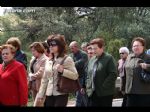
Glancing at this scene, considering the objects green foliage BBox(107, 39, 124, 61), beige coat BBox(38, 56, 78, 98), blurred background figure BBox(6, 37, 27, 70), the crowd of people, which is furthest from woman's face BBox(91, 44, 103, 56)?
green foliage BBox(107, 39, 124, 61)

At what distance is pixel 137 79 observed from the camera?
5.65 m

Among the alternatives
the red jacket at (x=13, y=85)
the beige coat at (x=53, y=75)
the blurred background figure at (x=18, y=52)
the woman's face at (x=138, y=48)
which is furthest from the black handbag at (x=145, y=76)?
the blurred background figure at (x=18, y=52)

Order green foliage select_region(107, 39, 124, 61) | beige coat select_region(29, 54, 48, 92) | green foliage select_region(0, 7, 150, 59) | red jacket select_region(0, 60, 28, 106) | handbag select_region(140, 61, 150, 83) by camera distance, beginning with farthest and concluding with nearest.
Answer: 1. green foliage select_region(0, 7, 150, 59)
2. green foliage select_region(107, 39, 124, 61)
3. beige coat select_region(29, 54, 48, 92)
4. handbag select_region(140, 61, 150, 83)
5. red jacket select_region(0, 60, 28, 106)

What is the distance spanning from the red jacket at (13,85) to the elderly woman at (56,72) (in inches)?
17.4

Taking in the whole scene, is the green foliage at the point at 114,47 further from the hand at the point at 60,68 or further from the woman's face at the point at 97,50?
the hand at the point at 60,68

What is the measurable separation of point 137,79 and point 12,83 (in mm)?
1664

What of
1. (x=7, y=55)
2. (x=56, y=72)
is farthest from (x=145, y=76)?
(x=7, y=55)

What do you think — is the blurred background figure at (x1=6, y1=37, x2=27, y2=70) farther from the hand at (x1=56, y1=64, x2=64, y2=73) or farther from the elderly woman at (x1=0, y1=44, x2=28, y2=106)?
the hand at (x1=56, y1=64, x2=64, y2=73)

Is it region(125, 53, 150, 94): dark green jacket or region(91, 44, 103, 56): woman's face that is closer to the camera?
region(125, 53, 150, 94): dark green jacket

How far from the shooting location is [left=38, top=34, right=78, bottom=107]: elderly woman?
5.65 m

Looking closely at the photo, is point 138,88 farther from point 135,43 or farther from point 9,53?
point 9,53

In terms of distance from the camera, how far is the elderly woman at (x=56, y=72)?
5.65 m

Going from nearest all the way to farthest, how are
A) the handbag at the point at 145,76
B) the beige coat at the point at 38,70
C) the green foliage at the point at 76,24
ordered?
the handbag at the point at 145,76, the beige coat at the point at 38,70, the green foliage at the point at 76,24
